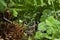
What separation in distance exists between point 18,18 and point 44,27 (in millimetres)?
241

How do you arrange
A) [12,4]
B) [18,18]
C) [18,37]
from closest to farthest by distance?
[18,37] → [12,4] → [18,18]

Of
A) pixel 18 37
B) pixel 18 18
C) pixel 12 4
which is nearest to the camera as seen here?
pixel 18 37

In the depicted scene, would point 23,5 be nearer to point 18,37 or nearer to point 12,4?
point 12,4

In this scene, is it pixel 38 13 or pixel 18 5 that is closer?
pixel 18 5

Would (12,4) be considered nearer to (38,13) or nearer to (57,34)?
(38,13)

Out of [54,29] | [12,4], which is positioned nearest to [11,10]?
[12,4]

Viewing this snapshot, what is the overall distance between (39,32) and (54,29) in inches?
3.6

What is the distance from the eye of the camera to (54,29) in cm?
116

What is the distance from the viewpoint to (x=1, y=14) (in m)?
1.20

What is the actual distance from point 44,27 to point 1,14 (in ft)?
0.91

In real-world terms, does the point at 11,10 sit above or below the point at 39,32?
above

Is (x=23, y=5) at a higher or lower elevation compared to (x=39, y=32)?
higher

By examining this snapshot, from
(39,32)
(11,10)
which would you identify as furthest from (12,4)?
(39,32)

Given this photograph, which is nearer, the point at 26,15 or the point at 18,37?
the point at 18,37
